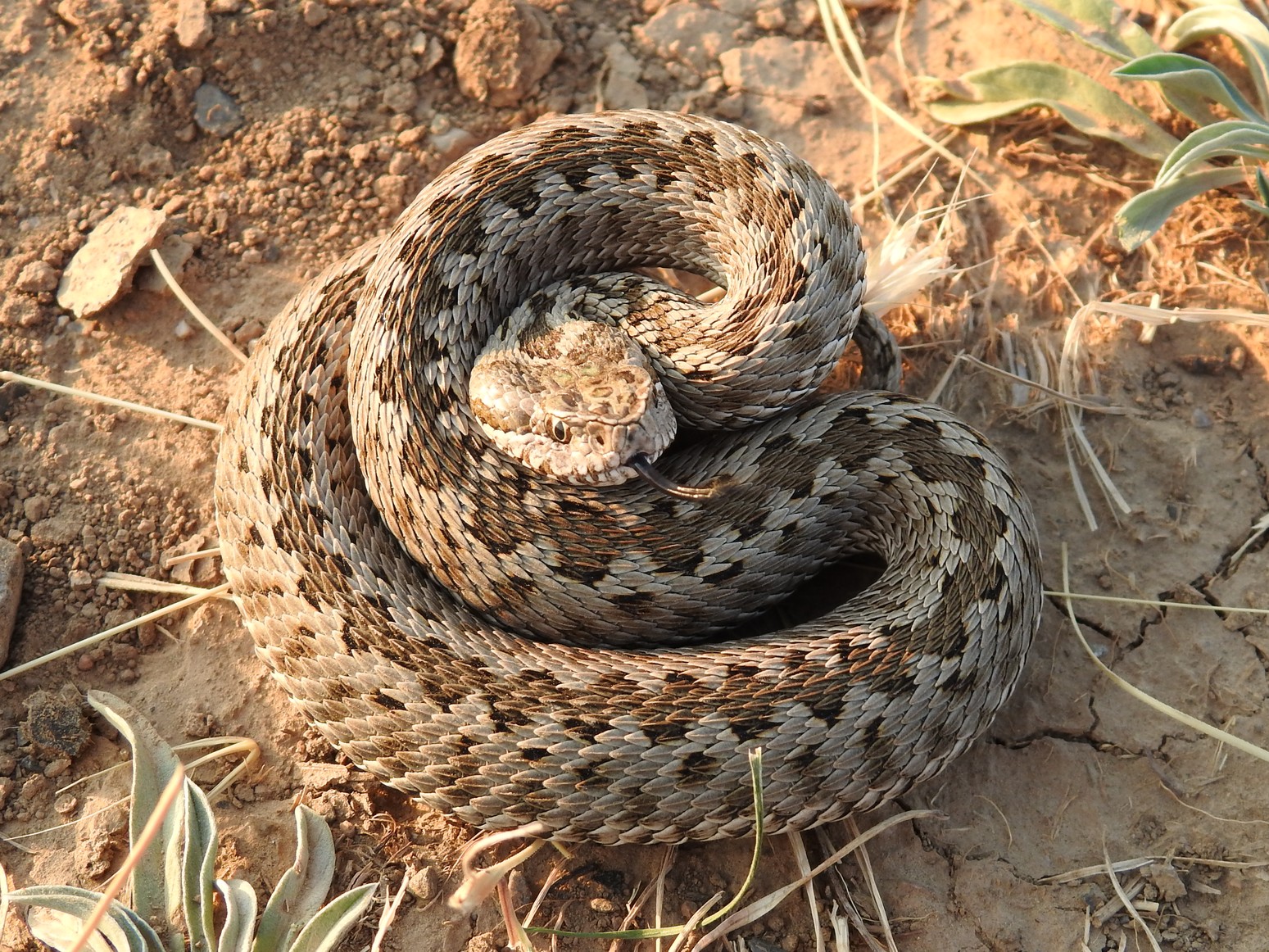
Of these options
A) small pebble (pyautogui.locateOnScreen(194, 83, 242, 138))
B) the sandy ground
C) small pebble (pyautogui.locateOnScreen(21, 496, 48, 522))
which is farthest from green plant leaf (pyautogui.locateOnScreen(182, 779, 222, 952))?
small pebble (pyautogui.locateOnScreen(194, 83, 242, 138))

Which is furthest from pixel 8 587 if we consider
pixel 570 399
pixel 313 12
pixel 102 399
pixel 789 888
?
pixel 789 888

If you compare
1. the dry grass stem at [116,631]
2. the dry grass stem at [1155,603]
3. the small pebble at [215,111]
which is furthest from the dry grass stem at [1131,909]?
the small pebble at [215,111]

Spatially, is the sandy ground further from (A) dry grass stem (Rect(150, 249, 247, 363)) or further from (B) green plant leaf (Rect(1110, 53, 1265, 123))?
(B) green plant leaf (Rect(1110, 53, 1265, 123))

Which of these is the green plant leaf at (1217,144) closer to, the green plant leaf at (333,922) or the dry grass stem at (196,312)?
the dry grass stem at (196,312)

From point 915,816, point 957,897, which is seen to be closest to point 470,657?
point 915,816

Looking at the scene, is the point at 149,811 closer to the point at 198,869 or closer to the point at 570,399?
the point at 198,869


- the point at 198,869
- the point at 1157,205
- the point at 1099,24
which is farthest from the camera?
the point at 1099,24
